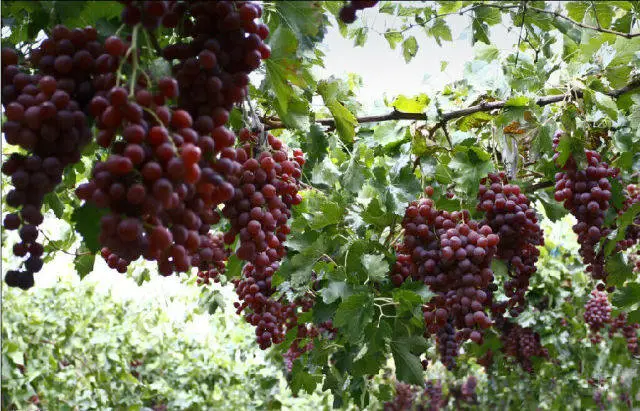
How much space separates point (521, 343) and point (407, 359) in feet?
9.44

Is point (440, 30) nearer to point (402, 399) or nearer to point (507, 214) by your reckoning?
point (507, 214)

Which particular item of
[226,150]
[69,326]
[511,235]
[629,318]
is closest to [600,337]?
[629,318]

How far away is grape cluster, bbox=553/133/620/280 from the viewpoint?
1803 mm

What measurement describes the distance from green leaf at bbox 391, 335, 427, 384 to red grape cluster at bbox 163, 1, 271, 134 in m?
1.20

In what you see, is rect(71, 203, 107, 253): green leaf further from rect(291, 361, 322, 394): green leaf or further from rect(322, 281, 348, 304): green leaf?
rect(291, 361, 322, 394): green leaf

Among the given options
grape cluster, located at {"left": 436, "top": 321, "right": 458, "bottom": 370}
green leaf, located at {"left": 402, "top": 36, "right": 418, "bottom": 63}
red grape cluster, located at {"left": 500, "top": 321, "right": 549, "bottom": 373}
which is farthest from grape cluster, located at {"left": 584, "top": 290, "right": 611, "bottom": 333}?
green leaf, located at {"left": 402, "top": 36, "right": 418, "bottom": 63}

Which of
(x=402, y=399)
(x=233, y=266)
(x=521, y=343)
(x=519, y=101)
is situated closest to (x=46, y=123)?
(x=233, y=266)

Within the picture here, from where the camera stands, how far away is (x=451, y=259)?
1585 mm

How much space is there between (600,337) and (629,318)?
9.06ft

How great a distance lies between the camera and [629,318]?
2.32 meters

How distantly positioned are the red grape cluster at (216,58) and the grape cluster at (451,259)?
2.74 feet

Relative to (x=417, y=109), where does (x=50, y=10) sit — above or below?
below

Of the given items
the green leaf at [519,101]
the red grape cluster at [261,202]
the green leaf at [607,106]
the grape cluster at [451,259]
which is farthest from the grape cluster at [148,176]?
the green leaf at [607,106]

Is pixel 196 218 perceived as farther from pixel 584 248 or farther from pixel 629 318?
pixel 629 318
